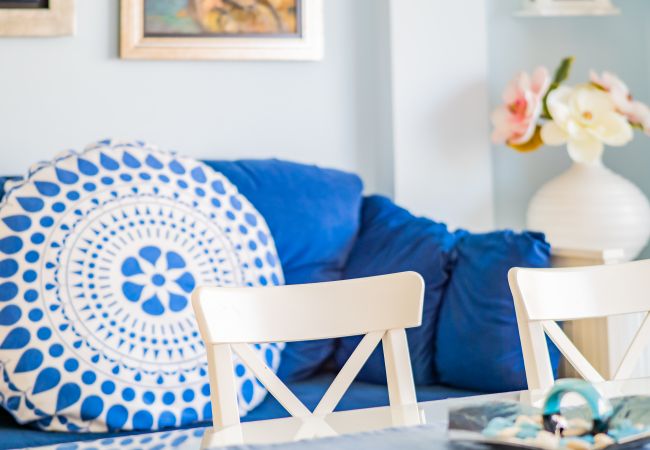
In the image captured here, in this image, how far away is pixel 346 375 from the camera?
1.15 metres

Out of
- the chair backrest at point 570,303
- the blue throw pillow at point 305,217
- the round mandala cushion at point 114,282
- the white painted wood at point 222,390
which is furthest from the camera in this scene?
the blue throw pillow at point 305,217

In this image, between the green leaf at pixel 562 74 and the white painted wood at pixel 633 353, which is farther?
the green leaf at pixel 562 74

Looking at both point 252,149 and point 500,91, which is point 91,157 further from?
point 500,91

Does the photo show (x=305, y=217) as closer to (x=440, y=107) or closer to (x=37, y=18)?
(x=440, y=107)

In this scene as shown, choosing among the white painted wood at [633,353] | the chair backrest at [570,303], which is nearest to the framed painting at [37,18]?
the chair backrest at [570,303]

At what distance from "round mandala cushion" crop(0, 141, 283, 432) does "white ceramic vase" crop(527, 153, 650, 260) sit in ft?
2.65

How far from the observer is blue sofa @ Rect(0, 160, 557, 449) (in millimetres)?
1785

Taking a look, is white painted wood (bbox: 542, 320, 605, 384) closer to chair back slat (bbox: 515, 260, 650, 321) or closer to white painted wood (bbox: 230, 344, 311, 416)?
chair back slat (bbox: 515, 260, 650, 321)

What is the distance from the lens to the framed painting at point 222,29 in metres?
2.31

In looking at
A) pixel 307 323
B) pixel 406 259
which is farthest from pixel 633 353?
pixel 406 259

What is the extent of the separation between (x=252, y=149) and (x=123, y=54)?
44cm

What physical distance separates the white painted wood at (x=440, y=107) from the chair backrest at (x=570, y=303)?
3.70ft

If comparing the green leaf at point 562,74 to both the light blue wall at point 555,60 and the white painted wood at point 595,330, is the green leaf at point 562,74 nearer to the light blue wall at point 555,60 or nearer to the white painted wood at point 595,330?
the light blue wall at point 555,60

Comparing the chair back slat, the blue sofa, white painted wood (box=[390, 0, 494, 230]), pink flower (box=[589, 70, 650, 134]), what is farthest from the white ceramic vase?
the chair back slat
